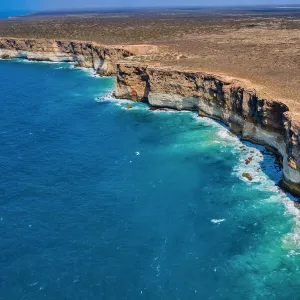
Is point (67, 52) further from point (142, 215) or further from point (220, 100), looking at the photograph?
point (142, 215)

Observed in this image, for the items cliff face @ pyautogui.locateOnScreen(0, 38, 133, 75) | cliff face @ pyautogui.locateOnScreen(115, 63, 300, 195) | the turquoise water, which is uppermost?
cliff face @ pyautogui.locateOnScreen(0, 38, 133, 75)

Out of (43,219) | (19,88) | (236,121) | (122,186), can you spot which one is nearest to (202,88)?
(236,121)

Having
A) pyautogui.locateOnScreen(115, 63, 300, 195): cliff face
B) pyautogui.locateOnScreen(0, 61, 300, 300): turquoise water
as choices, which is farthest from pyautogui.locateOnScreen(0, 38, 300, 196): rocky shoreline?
pyautogui.locateOnScreen(0, 61, 300, 300): turquoise water

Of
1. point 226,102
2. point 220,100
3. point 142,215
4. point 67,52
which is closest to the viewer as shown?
point 142,215

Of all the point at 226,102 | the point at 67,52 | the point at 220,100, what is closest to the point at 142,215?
the point at 226,102

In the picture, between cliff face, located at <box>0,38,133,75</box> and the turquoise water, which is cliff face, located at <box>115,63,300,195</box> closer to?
the turquoise water

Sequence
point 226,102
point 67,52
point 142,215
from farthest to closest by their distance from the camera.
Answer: point 67,52, point 226,102, point 142,215

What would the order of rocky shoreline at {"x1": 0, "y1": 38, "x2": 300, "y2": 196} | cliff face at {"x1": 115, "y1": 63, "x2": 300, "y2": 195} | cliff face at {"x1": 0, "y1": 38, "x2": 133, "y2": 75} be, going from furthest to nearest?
cliff face at {"x1": 0, "y1": 38, "x2": 133, "y2": 75} → rocky shoreline at {"x1": 0, "y1": 38, "x2": 300, "y2": 196} → cliff face at {"x1": 115, "y1": 63, "x2": 300, "y2": 195}

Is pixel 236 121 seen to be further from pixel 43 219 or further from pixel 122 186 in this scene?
pixel 43 219
